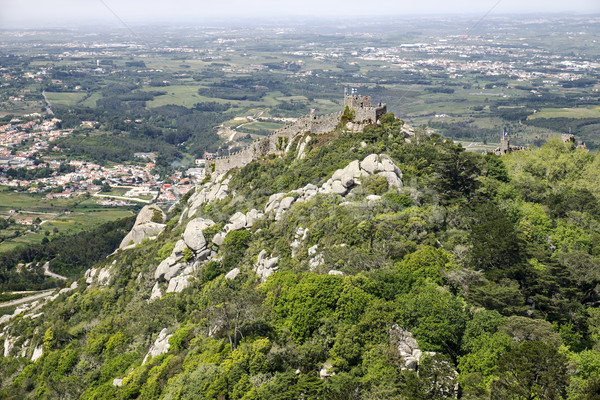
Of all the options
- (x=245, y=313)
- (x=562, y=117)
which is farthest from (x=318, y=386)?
(x=562, y=117)

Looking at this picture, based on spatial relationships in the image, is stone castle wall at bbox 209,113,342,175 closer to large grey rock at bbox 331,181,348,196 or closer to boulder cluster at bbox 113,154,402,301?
boulder cluster at bbox 113,154,402,301

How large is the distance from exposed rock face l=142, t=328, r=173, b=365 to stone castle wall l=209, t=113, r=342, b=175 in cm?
3053

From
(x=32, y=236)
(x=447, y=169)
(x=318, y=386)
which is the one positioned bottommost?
(x=32, y=236)

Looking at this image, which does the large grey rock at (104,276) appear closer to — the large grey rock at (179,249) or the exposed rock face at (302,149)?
the large grey rock at (179,249)

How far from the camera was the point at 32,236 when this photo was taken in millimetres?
114188

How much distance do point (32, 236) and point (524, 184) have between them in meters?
106

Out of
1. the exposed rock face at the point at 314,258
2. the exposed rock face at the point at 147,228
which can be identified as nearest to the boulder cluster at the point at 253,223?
the exposed rock face at the point at 314,258

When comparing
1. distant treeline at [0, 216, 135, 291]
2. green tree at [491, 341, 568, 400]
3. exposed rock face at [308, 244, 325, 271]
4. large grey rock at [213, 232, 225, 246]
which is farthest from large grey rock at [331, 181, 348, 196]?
distant treeline at [0, 216, 135, 291]

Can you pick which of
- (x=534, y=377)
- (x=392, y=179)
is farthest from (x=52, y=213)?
(x=534, y=377)

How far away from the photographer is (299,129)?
61.0 meters

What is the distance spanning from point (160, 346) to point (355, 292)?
1504cm

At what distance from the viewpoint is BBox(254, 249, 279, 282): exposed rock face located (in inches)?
1446

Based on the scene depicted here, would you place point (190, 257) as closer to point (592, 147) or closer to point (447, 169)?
point (447, 169)

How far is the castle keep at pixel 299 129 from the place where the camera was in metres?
55.6
